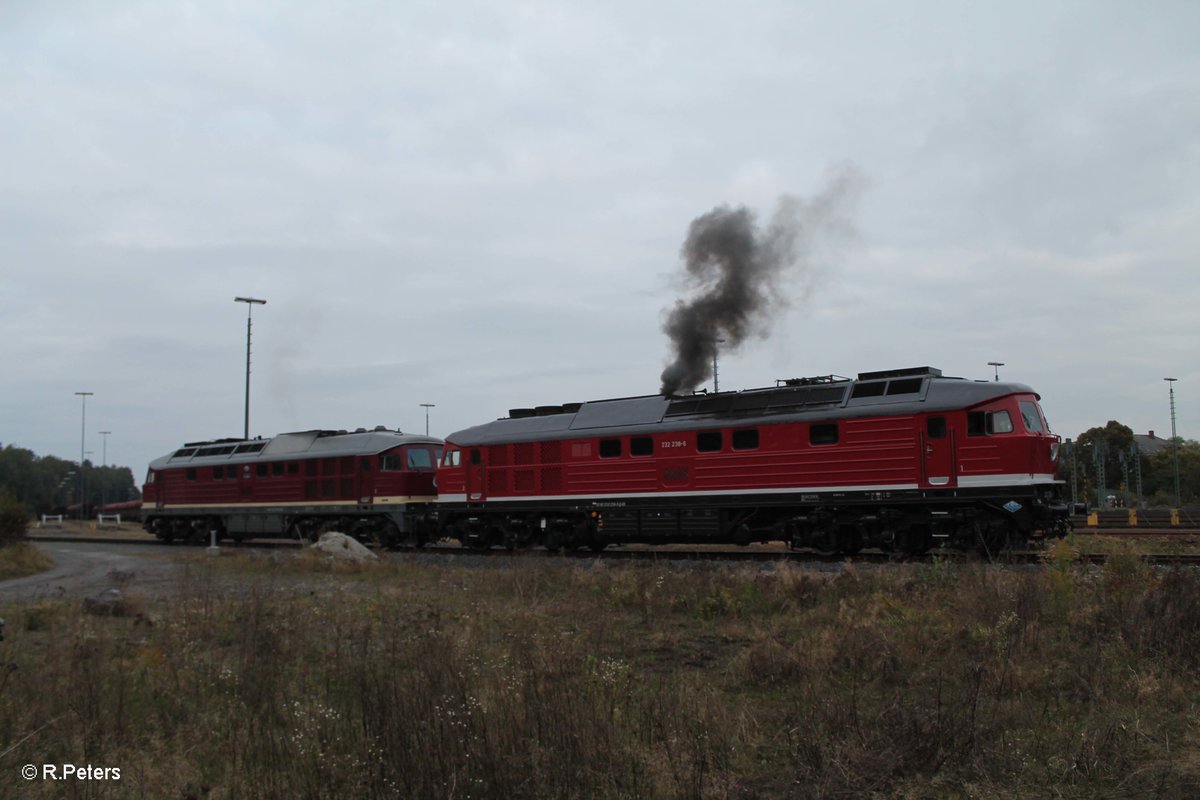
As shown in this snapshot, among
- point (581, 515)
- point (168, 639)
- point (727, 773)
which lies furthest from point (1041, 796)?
point (581, 515)

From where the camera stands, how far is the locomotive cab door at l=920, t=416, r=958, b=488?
59.5 ft

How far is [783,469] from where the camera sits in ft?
65.7

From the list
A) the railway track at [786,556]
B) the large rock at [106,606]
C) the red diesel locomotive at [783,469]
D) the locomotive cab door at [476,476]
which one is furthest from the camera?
the locomotive cab door at [476,476]

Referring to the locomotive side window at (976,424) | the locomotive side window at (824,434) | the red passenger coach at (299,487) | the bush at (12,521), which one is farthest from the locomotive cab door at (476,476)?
the bush at (12,521)

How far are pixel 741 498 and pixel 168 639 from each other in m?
13.0

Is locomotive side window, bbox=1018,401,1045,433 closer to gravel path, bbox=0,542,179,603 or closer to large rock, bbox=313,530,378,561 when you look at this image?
large rock, bbox=313,530,378,561

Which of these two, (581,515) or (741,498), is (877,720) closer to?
(741,498)

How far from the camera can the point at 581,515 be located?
2342 centimetres

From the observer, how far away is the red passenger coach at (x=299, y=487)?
2833cm

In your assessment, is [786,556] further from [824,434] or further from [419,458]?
[419,458]

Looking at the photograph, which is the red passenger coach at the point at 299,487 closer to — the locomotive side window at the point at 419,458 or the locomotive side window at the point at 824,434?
the locomotive side window at the point at 419,458

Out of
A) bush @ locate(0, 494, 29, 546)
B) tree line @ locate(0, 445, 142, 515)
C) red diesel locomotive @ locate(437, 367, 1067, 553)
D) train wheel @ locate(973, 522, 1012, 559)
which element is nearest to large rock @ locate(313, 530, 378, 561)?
red diesel locomotive @ locate(437, 367, 1067, 553)

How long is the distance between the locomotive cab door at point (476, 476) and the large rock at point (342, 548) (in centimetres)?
348

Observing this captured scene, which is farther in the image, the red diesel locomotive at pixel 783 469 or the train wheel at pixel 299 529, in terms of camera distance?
the train wheel at pixel 299 529
